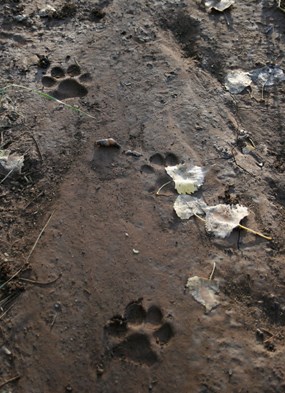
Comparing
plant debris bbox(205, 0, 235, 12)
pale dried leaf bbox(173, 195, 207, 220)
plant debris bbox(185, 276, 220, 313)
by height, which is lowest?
plant debris bbox(185, 276, 220, 313)

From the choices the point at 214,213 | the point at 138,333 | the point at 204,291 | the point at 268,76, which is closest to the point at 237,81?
the point at 268,76

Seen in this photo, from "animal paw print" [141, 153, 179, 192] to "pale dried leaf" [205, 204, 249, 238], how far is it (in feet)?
0.88

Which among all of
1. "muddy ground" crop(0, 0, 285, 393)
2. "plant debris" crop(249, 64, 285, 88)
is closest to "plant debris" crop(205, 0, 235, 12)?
"muddy ground" crop(0, 0, 285, 393)

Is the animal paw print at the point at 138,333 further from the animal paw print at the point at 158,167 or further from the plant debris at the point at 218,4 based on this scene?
the plant debris at the point at 218,4

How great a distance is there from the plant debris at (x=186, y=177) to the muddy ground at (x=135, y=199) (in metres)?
0.04

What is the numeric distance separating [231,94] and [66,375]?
5.74 feet

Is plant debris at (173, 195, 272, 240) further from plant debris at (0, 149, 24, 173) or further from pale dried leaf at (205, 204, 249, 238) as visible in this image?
plant debris at (0, 149, 24, 173)

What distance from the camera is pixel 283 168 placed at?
101 inches

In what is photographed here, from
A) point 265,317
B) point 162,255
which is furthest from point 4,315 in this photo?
point 265,317

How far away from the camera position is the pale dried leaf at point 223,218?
2303 mm

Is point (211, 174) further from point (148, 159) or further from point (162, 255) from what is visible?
point (162, 255)

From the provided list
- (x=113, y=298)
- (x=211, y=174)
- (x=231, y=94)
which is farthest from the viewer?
(x=231, y=94)

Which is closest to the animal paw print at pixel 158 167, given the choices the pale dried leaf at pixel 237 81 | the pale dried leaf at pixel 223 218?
the pale dried leaf at pixel 223 218

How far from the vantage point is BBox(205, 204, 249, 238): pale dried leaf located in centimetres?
230
